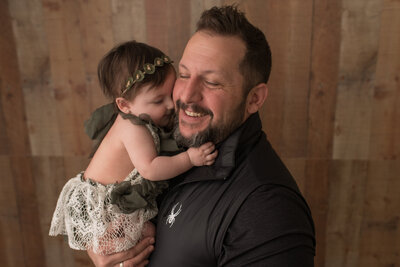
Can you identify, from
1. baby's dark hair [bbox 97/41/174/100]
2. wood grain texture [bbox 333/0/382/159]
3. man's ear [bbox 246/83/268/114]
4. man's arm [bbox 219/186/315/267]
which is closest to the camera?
man's arm [bbox 219/186/315/267]

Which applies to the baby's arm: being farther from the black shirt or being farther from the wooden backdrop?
the wooden backdrop

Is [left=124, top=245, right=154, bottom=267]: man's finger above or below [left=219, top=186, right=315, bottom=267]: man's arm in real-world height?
below

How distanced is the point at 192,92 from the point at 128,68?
1.12 ft

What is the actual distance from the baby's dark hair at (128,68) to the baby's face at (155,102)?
0.02 meters

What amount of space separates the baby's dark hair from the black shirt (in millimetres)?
394

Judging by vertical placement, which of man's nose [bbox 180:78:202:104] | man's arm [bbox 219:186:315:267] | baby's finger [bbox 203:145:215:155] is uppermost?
man's nose [bbox 180:78:202:104]

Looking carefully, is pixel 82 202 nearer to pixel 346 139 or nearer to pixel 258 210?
pixel 258 210

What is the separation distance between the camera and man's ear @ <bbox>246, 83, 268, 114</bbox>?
1353 millimetres

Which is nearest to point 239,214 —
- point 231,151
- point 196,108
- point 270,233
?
point 270,233

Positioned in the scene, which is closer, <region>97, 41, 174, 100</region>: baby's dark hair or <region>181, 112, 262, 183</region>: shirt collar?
<region>181, 112, 262, 183</region>: shirt collar

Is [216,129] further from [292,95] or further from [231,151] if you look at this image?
[292,95]

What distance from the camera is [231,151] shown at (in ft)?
4.09

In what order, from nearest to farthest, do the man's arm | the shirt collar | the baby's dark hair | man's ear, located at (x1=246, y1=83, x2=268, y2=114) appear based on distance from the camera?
1. the man's arm
2. the shirt collar
3. man's ear, located at (x1=246, y1=83, x2=268, y2=114)
4. the baby's dark hair

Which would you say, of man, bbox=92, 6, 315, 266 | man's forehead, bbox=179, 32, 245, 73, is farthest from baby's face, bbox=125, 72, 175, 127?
man's forehead, bbox=179, 32, 245, 73
